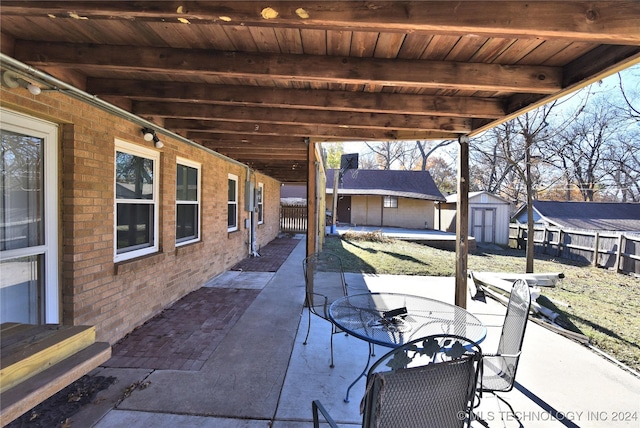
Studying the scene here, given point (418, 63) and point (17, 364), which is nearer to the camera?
point (17, 364)

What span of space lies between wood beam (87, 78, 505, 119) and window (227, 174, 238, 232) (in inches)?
161

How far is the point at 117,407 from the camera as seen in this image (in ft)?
7.32

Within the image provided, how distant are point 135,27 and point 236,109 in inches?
62.9

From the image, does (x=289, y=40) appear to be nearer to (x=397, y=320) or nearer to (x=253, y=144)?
(x=397, y=320)

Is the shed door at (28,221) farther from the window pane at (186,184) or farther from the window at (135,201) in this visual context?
the window pane at (186,184)

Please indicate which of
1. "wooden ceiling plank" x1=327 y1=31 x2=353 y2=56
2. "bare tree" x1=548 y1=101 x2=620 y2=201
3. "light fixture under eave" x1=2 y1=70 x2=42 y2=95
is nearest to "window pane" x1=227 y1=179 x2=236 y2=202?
"light fixture under eave" x1=2 y1=70 x2=42 y2=95

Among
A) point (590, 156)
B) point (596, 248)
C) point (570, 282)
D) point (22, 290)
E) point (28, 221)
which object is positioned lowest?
point (570, 282)

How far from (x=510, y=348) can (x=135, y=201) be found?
423cm

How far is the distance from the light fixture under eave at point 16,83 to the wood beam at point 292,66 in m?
0.16

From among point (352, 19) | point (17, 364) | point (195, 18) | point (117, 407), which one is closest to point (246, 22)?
point (195, 18)

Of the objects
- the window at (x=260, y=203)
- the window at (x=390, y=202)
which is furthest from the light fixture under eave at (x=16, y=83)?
the window at (x=390, y=202)

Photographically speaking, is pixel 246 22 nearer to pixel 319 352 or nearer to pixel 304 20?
pixel 304 20

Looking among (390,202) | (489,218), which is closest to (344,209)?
(390,202)

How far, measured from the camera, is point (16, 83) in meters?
2.16
